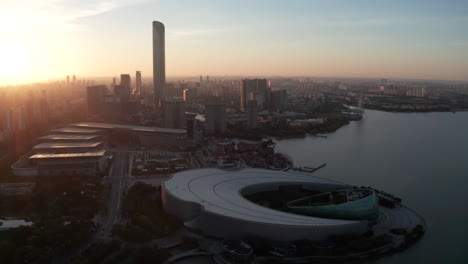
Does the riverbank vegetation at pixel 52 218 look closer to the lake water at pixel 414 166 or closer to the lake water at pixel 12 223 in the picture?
the lake water at pixel 12 223

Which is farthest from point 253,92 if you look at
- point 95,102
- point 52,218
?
point 52,218

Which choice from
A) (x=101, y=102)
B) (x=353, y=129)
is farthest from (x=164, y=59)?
(x=353, y=129)

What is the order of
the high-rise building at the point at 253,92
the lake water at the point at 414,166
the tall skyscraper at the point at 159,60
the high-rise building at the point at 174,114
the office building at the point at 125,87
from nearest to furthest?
the lake water at the point at 414,166, the high-rise building at the point at 174,114, the office building at the point at 125,87, the tall skyscraper at the point at 159,60, the high-rise building at the point at 253,92

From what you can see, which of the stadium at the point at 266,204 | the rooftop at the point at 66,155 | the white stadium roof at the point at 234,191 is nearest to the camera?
the stadium at the point at 266,204

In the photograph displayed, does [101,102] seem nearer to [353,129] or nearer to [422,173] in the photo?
[353,129]

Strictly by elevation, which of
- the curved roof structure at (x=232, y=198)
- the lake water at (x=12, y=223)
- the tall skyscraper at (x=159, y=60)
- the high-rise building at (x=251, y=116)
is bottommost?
the lake water at (x=12, y=223)

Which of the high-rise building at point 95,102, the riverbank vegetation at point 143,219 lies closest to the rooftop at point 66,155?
the riverbank vegetation at point 143,219

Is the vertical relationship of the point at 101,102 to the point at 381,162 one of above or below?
above
